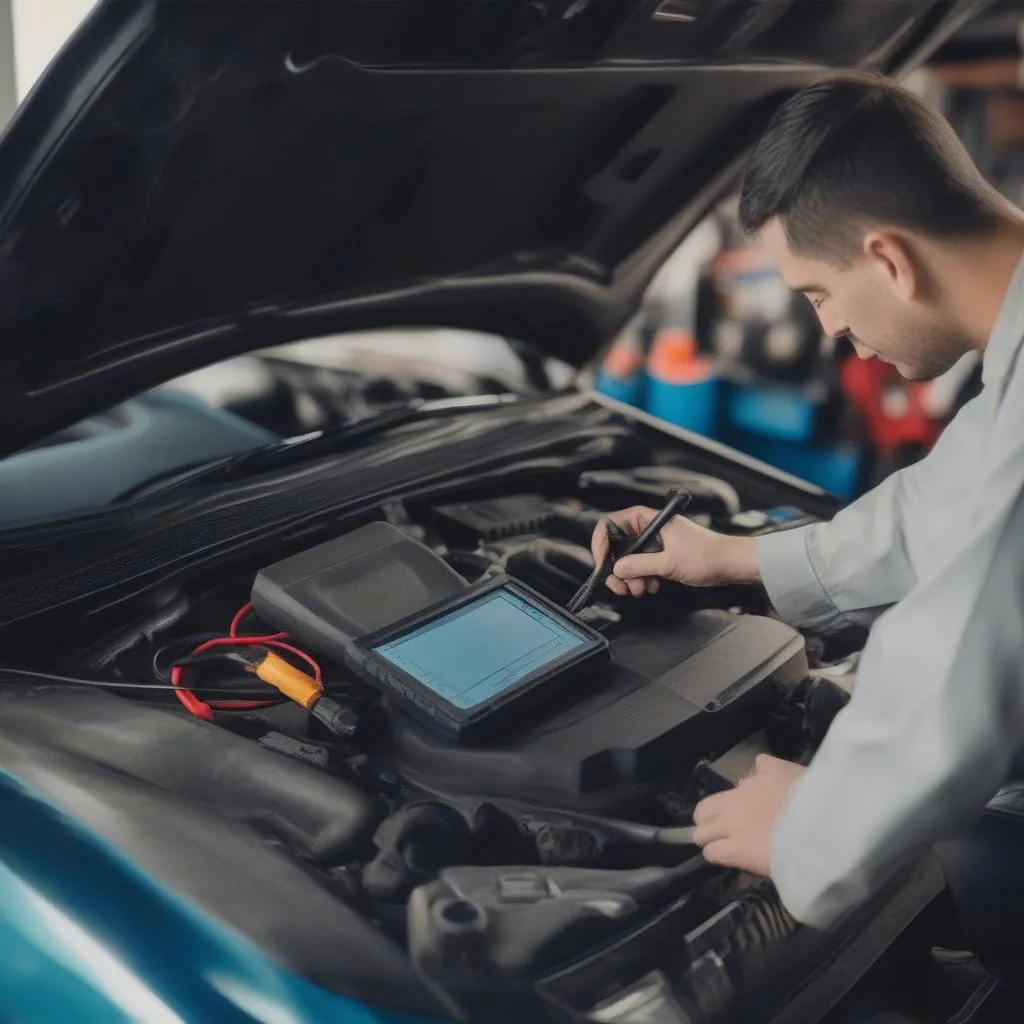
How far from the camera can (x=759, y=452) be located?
295 centimetres

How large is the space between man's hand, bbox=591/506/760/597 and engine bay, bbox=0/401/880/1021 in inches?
1.0

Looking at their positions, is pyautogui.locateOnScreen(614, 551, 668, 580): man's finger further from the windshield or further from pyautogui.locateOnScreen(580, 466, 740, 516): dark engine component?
the windshield

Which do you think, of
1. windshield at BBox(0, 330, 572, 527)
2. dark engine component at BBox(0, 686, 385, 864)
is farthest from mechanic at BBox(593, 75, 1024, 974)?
windshield at BBox(0, 330, 572, 527)

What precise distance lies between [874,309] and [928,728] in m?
0.43

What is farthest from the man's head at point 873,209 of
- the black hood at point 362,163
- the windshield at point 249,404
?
the windshield at point 249,404

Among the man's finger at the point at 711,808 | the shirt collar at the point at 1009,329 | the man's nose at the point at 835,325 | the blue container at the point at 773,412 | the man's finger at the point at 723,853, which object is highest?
the shirt collar at the point at 1009,329

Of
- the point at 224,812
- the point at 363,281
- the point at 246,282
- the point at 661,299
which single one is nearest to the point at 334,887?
the point at 224,812

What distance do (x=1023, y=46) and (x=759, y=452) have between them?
3.88 ft

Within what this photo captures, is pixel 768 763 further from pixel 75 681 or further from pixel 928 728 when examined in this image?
pixel 75 681

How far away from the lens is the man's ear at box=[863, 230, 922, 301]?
3.24 feet

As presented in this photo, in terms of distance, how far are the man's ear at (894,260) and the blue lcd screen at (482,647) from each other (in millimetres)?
442

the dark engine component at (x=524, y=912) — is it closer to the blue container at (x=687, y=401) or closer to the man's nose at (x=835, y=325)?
the man's nose at (x=835, y=325)

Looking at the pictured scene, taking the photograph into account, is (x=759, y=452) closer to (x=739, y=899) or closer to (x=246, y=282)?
(x=246, y=282)

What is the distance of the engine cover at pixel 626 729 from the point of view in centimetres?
95
